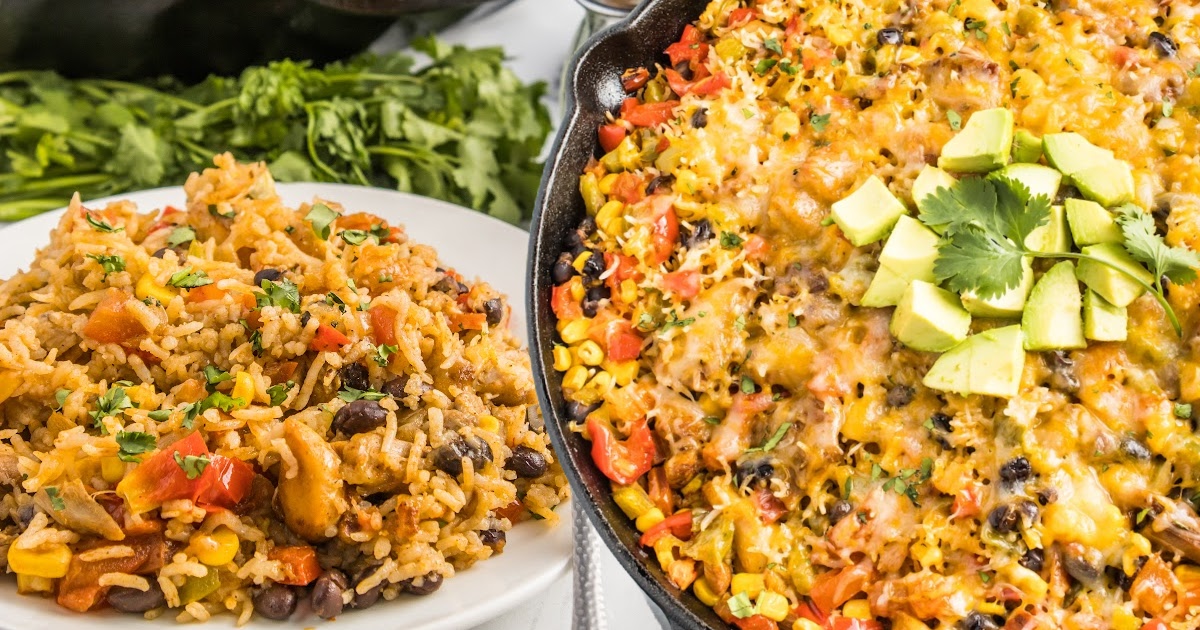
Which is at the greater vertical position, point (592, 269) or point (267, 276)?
point (592, 269)

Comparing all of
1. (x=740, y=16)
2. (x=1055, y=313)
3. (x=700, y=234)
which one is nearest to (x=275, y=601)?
(x=700, y=234)

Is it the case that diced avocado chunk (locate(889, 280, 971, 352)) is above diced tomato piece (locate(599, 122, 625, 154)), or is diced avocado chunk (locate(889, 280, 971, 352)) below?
below

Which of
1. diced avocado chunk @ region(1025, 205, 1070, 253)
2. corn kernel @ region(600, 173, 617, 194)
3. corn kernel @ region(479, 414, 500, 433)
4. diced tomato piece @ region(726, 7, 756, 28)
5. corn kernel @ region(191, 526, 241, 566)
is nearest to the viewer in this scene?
diced avocado chunk @ region(1025, 205, 1070, 253)

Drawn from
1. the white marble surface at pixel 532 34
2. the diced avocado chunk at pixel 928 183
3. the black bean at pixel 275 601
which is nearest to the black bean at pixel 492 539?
the black bean at pixel 275 601

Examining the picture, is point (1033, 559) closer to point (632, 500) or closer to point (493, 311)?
point (632, 500)

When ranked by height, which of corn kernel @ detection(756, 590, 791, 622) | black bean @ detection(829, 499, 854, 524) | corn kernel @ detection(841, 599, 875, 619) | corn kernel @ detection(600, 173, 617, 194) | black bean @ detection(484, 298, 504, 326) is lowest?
black bean @ detection(484, 298, 504, 326)

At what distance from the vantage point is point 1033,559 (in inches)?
85.7

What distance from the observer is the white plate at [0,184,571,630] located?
300 cm

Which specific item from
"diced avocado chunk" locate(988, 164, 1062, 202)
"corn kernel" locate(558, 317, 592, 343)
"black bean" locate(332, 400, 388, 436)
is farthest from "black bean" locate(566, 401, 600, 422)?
"diced avocado chunk" locate(988, 164, 1062, 202)

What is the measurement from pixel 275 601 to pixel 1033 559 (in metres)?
1.89

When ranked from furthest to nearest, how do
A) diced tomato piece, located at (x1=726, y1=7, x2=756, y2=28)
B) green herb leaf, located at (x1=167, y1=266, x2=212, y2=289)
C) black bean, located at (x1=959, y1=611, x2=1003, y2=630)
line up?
green herb leaf, located at (x1=167, y1=266, x2=212, y2=289), diced tomato piece, located at (x1=726, y1=7, x2=756, y2=28), black bean, located at (x1=959, y1=611, x2=1003, y2=630)

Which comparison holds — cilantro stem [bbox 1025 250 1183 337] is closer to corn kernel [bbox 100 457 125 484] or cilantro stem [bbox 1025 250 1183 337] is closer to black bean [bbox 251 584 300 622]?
black bean [bbox 251 584 300 622]

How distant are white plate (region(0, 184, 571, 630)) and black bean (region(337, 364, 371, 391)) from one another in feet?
2.08

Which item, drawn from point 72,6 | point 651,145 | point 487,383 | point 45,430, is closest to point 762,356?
point 651,145
